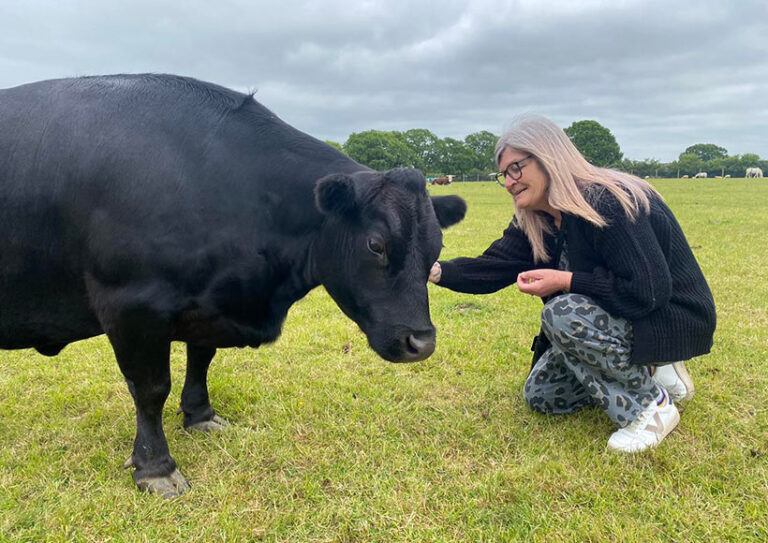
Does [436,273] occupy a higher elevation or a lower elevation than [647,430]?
higher

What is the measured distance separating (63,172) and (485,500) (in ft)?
10.4

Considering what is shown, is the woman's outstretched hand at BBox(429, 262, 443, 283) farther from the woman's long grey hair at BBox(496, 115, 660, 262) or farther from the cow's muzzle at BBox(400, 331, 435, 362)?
the cow's muzzle at BBox(400, 331, 435, 362)

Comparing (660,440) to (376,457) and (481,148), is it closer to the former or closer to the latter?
(376,457)

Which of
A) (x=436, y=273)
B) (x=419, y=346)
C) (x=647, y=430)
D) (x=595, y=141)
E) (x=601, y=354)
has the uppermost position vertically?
(x=595, y=141)

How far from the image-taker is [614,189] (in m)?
3.58

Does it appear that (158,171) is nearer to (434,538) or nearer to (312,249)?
(312,249)

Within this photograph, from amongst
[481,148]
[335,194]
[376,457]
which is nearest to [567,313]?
[376,457]

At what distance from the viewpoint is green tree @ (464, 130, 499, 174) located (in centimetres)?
11506

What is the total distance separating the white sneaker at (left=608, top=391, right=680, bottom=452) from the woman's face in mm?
1623

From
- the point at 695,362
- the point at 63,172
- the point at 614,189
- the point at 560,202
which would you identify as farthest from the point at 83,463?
the point at 695,362

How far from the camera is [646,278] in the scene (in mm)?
3383

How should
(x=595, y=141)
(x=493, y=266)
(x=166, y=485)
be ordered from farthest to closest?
(x=595, y=141) < (x=493, y=266) < (x=166, y=485)

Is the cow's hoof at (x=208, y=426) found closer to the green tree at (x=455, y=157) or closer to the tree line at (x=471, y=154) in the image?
the tree line at (x=471, y=154)

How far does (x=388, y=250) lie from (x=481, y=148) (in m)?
124
